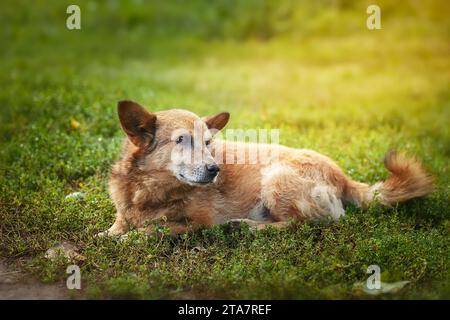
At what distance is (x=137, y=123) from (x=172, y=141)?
0.38 metres

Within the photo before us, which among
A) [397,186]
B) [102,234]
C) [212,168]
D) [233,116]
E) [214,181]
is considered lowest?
[102,234]

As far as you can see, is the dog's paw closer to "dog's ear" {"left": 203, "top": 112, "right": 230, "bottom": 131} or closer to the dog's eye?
the dog's eye

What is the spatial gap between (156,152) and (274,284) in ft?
5.96

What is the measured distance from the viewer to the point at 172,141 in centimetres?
615

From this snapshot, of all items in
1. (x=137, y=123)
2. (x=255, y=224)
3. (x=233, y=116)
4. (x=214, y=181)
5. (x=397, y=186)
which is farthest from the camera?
(x=233, y=116)

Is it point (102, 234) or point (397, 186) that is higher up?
point (397, 186)

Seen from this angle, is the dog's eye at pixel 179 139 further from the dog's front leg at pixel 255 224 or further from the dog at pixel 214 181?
the dog's front leg at pixel 255 224

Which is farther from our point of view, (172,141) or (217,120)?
(217,120)

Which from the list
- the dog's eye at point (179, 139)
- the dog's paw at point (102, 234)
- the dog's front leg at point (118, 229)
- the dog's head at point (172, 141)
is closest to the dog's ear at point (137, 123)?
the dog's head at point (172, 141)

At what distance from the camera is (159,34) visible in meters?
17.1

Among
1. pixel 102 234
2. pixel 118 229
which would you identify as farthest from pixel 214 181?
pixel 102 234

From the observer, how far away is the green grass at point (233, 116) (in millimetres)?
5559

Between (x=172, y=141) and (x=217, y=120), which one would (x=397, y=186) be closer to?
(x=217, y=120)
